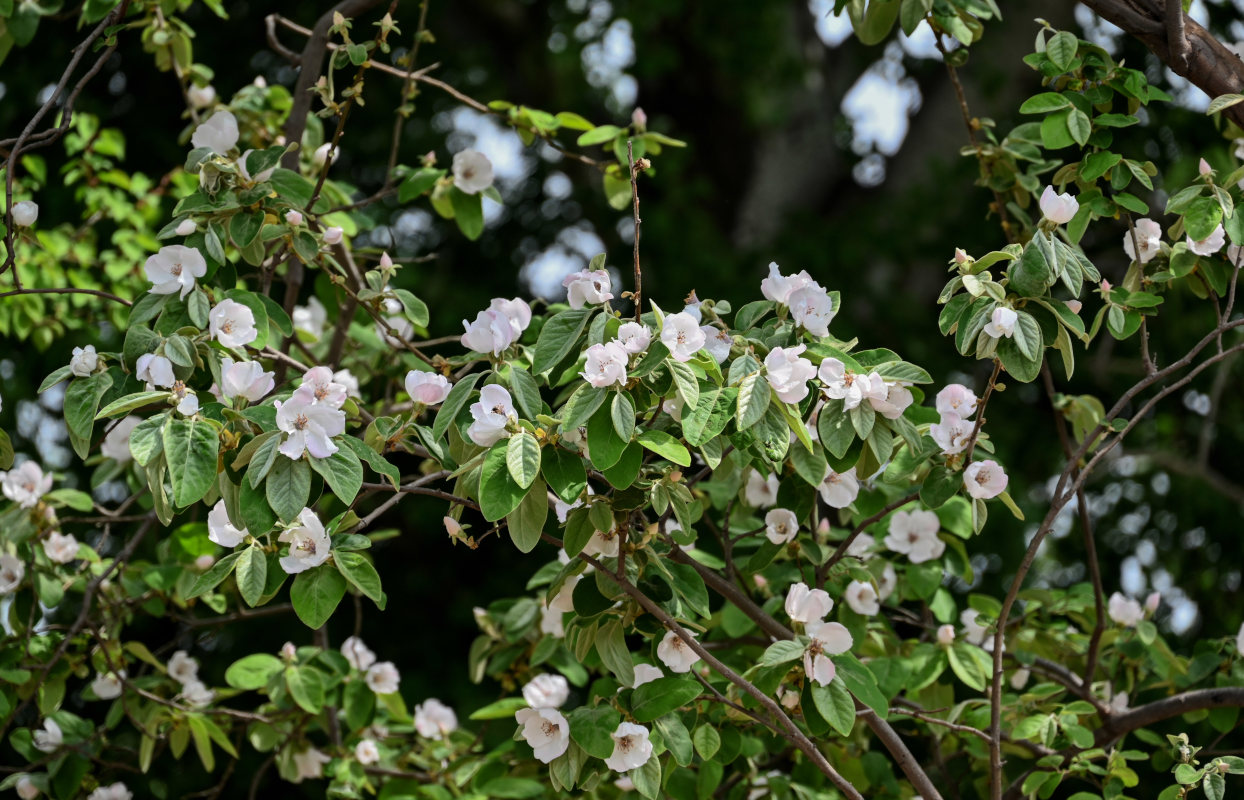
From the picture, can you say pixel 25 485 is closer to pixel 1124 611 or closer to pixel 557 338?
pixel 557 338

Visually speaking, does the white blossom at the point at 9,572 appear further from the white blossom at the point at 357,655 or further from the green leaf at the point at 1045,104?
the green leaf at the point at 1045,104

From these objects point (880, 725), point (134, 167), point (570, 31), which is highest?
point (880, 725)

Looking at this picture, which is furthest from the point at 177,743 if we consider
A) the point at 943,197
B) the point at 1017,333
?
the point at 943,197

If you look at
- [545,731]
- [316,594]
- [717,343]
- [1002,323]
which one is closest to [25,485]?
[316,594]

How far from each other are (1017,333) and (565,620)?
0.84m

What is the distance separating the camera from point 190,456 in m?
1.29

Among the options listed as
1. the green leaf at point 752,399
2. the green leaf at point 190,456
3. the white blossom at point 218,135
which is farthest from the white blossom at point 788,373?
the white blossom at point 218,135

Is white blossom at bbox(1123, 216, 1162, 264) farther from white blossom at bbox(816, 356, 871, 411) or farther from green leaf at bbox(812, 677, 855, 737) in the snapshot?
green leaf at bbox(812, 677, 855, 737)

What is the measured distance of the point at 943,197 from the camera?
15.9 ft

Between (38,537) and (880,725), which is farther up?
(880,725)

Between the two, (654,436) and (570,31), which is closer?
(654,436)

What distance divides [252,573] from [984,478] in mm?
892

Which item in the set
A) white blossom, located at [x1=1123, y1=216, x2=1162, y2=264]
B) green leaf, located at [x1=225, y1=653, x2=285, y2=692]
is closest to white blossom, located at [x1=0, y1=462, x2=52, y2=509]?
green leaf, located at [x1=225, y1=653, x2=285, y2=692]

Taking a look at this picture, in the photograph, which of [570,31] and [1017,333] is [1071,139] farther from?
[570,31]
